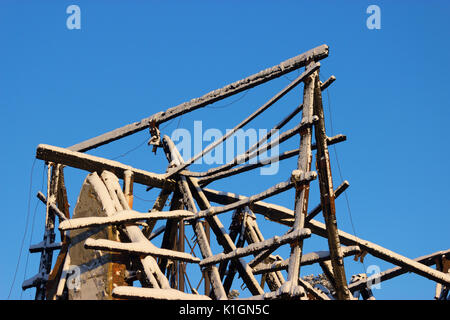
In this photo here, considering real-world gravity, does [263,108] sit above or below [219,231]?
above

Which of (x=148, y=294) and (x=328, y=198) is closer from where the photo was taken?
(x=148, y=294)

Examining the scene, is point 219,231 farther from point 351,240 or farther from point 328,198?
point 351,240

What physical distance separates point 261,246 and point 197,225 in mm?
2076

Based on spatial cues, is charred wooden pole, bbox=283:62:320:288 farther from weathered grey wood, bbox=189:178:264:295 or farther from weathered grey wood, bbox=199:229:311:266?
weathered grey wood, bbox=189:178:264:295

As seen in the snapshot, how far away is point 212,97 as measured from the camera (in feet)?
41.5

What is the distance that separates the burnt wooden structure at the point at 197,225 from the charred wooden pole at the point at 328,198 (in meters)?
0.02

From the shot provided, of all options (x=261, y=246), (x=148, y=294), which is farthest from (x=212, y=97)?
(x=148, y=294)

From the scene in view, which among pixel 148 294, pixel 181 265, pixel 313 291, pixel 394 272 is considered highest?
pixel 181 265

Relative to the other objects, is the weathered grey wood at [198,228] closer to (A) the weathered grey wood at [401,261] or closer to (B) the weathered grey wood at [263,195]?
(B) the weathered grey wood at [263,195]

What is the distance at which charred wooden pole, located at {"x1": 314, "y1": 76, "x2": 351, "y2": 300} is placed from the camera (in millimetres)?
11297

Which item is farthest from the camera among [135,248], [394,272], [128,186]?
[394,272]

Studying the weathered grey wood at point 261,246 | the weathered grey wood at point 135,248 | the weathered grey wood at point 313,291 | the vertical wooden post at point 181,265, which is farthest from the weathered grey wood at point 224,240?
the weathered grey wood at point 313,291

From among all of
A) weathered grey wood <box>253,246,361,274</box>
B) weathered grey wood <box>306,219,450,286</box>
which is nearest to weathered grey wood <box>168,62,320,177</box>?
weathered grey wood <box>253,246,361,274</box>
